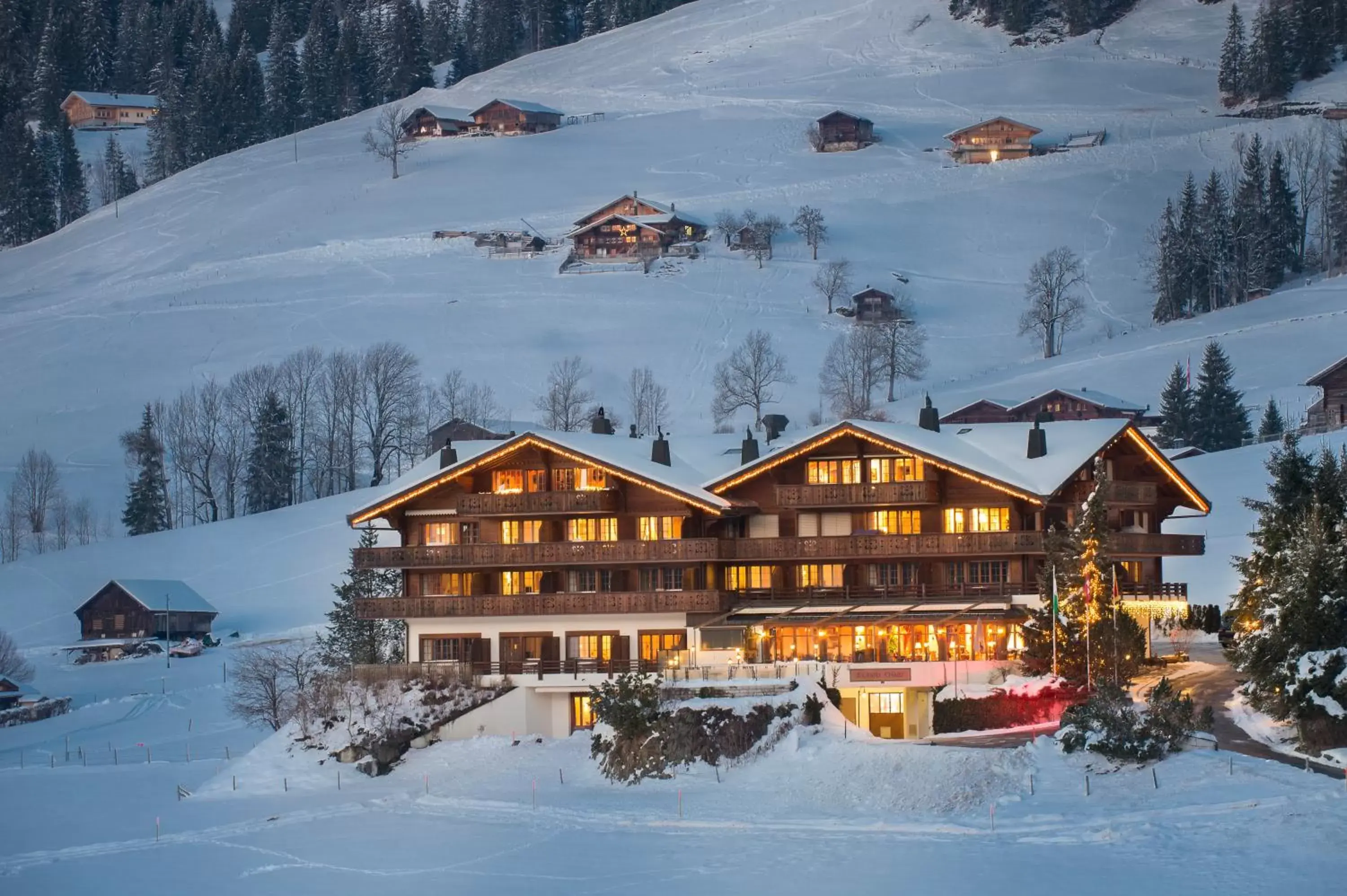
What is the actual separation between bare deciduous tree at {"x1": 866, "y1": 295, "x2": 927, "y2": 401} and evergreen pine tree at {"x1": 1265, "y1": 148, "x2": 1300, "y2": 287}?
2972 centimetres

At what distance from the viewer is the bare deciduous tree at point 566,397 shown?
125 meters

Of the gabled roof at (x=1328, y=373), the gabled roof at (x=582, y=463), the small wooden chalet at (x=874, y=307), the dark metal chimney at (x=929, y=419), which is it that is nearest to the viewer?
the gabled roof at (x=582, y=463)

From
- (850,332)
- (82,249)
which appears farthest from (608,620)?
(82,249)

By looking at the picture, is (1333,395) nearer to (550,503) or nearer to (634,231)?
(550,503)

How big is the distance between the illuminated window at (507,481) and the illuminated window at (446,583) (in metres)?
3.06

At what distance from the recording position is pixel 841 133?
197250 mm

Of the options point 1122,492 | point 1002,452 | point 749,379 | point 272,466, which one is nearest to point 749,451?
point 1002,452

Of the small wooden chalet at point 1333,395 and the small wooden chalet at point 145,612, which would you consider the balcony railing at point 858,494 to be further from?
the small wooden chalet at point 1333,395

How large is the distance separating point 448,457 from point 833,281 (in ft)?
293

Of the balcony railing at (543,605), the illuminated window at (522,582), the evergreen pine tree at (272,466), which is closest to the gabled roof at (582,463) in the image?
the balcony railing at (543,605)

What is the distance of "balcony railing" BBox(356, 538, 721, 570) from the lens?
64.9 metres

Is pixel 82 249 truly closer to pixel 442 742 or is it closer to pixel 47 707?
pixel 47 707

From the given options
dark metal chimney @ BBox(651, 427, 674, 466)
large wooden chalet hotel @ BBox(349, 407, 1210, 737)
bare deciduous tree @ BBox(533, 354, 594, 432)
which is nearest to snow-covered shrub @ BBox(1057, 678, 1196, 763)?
large wooden chalet hotel @ BBox(349, 407, 1210, 737)

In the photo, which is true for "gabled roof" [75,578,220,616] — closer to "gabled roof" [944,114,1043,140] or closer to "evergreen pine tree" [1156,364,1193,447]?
"evergreen pine tree" [1156,364,1193,447]
